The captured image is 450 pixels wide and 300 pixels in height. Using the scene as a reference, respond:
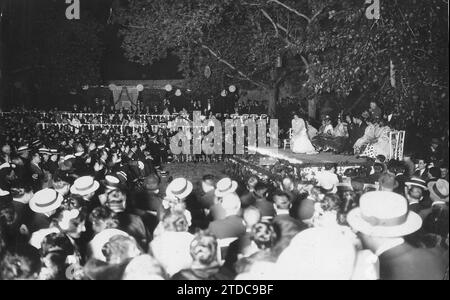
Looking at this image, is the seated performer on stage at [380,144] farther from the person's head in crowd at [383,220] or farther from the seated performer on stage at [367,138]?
the person's head in crowd at [383,220]

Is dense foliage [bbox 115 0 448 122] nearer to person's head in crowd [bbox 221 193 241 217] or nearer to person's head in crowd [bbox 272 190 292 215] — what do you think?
person's head in crowd [bbox 272 190 292 215]

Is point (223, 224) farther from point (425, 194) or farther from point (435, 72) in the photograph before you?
point (435, 72)

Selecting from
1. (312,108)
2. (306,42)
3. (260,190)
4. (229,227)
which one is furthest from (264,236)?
(312,108)

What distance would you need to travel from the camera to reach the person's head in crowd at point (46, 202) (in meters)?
5.24

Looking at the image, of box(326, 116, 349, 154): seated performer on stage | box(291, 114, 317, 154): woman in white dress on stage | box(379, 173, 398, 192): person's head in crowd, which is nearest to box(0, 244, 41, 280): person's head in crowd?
box(379, 173, 398, 192): person's head in crowd

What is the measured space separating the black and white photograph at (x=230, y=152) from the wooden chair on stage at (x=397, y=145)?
6 cm

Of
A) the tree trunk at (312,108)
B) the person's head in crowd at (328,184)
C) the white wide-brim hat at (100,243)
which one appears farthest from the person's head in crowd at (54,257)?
the tree trunk at (312,108)

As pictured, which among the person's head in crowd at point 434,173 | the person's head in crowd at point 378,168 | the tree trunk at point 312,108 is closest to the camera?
the person's head in crowd at point 434,173

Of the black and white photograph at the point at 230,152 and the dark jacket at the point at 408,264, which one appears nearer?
the dark jacket at the point at 408,264

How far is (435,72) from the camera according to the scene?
788 centimetres

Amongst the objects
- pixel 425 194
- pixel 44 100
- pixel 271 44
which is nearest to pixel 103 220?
pixel 425 194

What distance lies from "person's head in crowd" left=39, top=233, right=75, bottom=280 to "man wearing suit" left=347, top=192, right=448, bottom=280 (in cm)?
280

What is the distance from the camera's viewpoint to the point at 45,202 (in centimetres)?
531

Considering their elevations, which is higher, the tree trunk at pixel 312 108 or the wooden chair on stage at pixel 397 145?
the tree trunk at pixel 312 108
